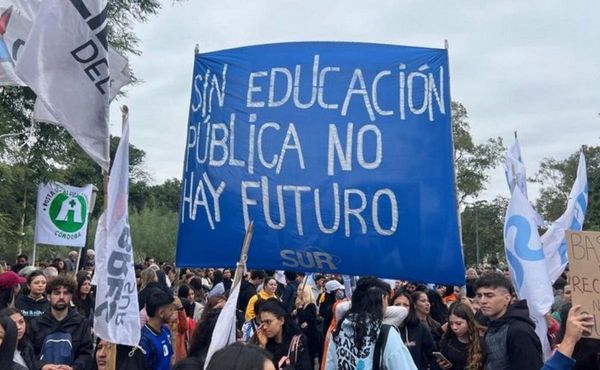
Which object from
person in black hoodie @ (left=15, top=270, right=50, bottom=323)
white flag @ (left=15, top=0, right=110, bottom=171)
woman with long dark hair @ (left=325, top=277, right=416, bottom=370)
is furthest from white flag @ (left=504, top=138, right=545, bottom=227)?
person in black hoodie @ (left=15, top=270, right=50, bottom=323)

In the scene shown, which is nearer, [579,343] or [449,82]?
[579,343]

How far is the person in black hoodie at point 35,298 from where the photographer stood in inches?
302

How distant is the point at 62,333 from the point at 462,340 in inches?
129

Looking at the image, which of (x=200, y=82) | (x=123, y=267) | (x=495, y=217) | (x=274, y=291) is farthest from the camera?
(x=495, y=217)

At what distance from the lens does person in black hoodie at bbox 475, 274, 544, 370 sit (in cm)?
476

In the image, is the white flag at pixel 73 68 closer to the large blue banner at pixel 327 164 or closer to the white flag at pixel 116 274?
the white flag at pixel 116 274

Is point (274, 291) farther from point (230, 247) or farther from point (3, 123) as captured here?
point (3, 123)

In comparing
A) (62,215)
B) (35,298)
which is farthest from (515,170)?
(62,215)

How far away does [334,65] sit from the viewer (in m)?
6.05

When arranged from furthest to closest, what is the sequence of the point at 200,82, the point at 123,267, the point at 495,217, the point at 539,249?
the point at 495,217, the point at 200,82, the point at 539,249, the point at 123,267

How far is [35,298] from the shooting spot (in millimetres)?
7805

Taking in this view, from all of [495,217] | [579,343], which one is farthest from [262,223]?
[495,217]

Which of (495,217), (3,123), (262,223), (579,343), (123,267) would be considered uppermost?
(495,217)

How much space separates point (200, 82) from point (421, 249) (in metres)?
2.26
